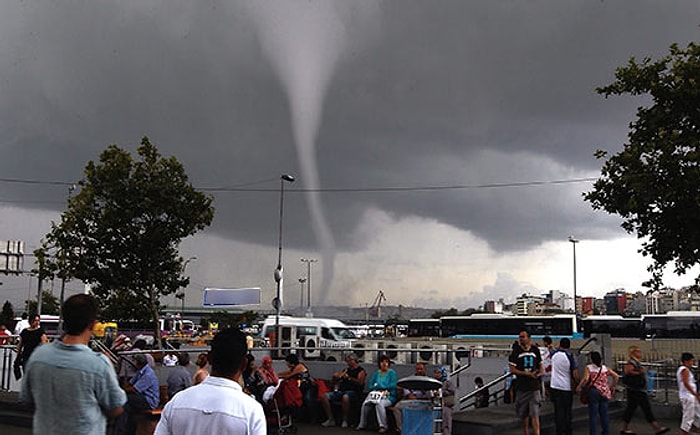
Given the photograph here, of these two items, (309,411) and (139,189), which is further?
(139,189)

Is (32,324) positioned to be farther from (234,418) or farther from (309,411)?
(234,418)

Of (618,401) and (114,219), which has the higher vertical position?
(114,219)

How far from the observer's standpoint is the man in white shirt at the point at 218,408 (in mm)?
3090

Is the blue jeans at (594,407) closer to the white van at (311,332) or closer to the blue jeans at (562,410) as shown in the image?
the blue jeans at (562,410)

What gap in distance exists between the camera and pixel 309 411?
50.3ft

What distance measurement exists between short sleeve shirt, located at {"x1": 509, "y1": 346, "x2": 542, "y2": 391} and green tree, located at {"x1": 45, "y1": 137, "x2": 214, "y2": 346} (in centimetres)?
1961

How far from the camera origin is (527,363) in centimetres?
1179

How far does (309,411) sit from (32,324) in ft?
20.3

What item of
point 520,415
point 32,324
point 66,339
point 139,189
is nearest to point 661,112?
point 520,415

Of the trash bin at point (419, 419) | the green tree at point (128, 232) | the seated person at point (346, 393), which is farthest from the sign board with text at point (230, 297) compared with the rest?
the trash bin at point (419, 419)

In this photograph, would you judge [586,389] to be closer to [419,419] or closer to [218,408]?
[419,419]

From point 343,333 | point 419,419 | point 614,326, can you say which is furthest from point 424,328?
point 419,419

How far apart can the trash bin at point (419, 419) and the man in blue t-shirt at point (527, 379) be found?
74.8 inches

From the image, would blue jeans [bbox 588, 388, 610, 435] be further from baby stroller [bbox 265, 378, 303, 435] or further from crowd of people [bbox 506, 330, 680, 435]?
baby stroller [bbox 265, 378, 303, 435]
